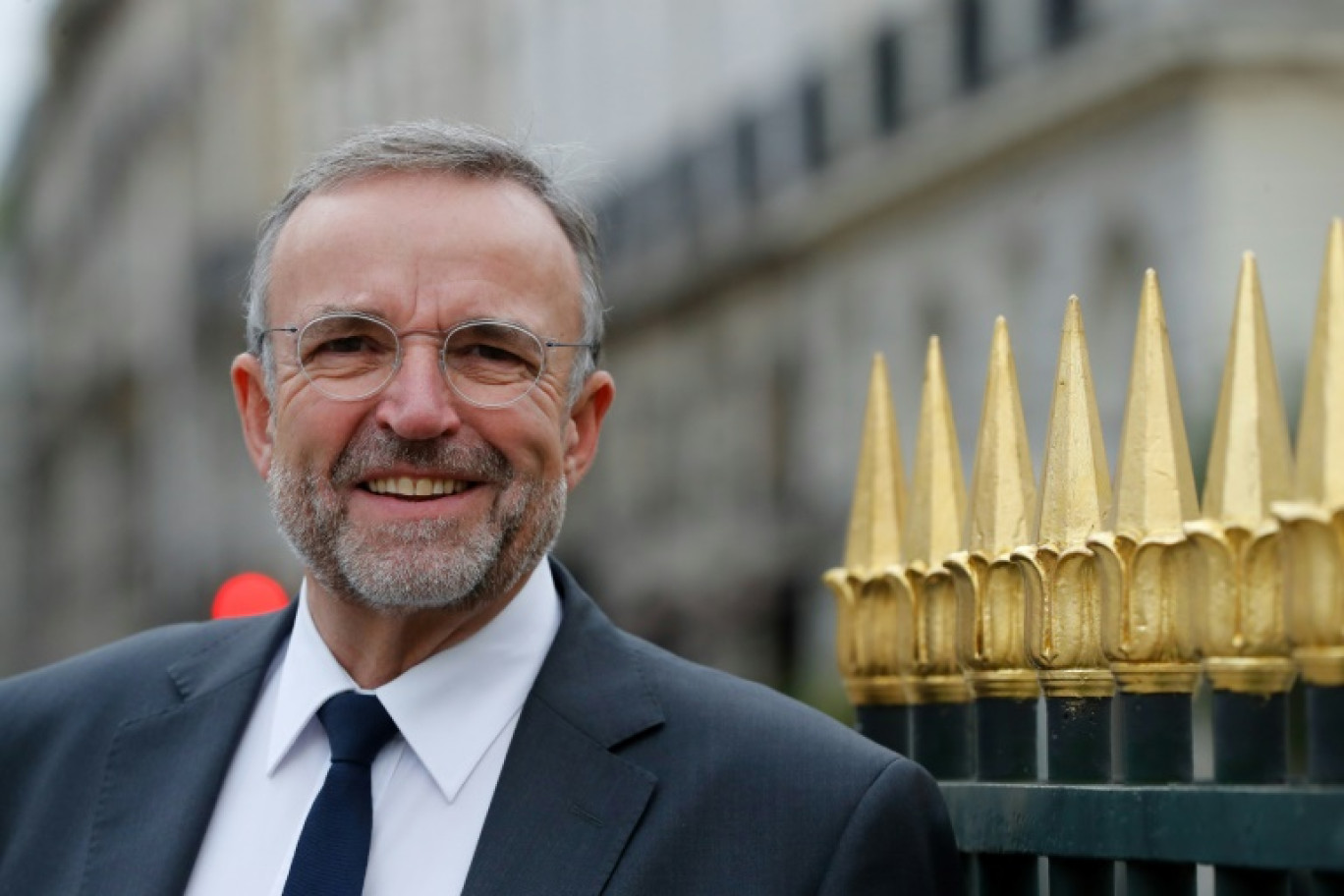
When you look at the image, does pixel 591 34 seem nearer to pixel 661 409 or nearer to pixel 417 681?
pixel 661 409

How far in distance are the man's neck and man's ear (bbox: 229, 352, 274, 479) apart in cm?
28

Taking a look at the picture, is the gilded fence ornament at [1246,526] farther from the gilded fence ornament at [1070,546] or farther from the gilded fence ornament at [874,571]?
the gilded fence ornament at [874,571]

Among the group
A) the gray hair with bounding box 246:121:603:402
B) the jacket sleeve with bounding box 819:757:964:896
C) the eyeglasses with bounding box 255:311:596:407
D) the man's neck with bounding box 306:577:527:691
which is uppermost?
the gray hair with bounding box 246:121:603:402

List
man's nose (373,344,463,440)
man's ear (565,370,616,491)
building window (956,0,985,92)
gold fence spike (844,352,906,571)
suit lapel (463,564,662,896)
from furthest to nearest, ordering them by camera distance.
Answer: building window (956,0,985,92) < man's ear (565,370,616,491) < gold fence spike (844,352,906,571) < man's nose (373,344,463,440) < suit lapel (463,564,662,896)

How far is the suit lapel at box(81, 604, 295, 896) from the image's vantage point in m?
3.93

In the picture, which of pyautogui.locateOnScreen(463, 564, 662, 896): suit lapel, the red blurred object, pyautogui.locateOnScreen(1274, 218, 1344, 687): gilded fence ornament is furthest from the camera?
the red blurred object

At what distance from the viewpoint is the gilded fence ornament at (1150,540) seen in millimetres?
3240

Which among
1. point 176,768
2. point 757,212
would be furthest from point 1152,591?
point 757,212

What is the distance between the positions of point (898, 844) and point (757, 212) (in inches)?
935

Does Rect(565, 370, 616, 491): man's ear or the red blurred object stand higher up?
Rect(565, 370, 616, 491): man's ear

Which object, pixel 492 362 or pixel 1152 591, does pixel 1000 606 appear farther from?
pixel 492 362

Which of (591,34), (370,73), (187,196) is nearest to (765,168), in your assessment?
(591,34)

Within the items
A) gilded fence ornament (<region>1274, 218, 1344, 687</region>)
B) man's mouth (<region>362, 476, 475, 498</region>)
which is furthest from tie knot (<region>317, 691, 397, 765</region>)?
gilded fence ornament (<region>1274, 218, 1344, 687</region>)

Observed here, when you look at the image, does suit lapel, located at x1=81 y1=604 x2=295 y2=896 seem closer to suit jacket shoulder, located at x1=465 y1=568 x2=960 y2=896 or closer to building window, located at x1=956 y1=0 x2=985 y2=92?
suit jacket shoulder, located at x1=465 y1=568 x2=960 y2=896
